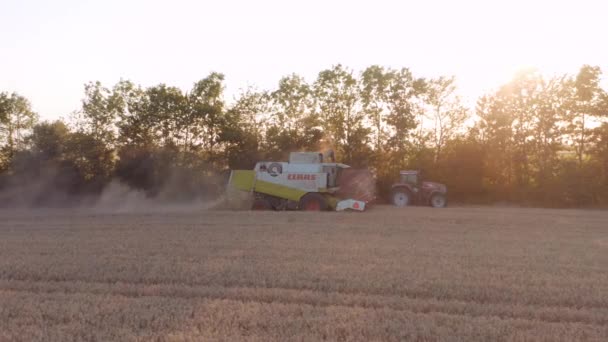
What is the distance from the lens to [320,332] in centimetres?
512

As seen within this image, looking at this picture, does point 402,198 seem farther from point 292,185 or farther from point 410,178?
point 292,185

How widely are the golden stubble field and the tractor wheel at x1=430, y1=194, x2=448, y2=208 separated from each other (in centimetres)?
993

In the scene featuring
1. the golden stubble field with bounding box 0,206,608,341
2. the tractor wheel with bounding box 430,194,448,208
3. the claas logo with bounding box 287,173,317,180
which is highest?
the claas logo with bounding box 287,173,317,180

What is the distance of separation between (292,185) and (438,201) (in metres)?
6.94

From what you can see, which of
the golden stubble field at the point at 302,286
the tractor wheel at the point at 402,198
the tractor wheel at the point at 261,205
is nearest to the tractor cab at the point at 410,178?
the tractor wheel at the point at 402,198

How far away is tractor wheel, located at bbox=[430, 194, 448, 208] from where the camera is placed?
74.6ft

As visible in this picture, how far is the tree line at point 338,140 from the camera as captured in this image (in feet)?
85.8

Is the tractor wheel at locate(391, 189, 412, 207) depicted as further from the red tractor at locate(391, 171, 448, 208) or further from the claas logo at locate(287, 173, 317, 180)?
the claas logo at locate(287, 173, 317, 180)

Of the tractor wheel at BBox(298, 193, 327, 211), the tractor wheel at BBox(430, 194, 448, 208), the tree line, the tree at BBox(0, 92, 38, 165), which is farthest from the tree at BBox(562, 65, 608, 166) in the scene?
the tree at BBox(0, 92, 38, 165)

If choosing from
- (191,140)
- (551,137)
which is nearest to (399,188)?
(551,137)

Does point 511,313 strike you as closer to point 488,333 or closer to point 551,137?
point 488,333

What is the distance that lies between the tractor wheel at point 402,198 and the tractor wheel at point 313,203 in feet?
16.5

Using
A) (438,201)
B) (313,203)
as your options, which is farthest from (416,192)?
(313,203)

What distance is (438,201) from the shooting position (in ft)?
75.0
